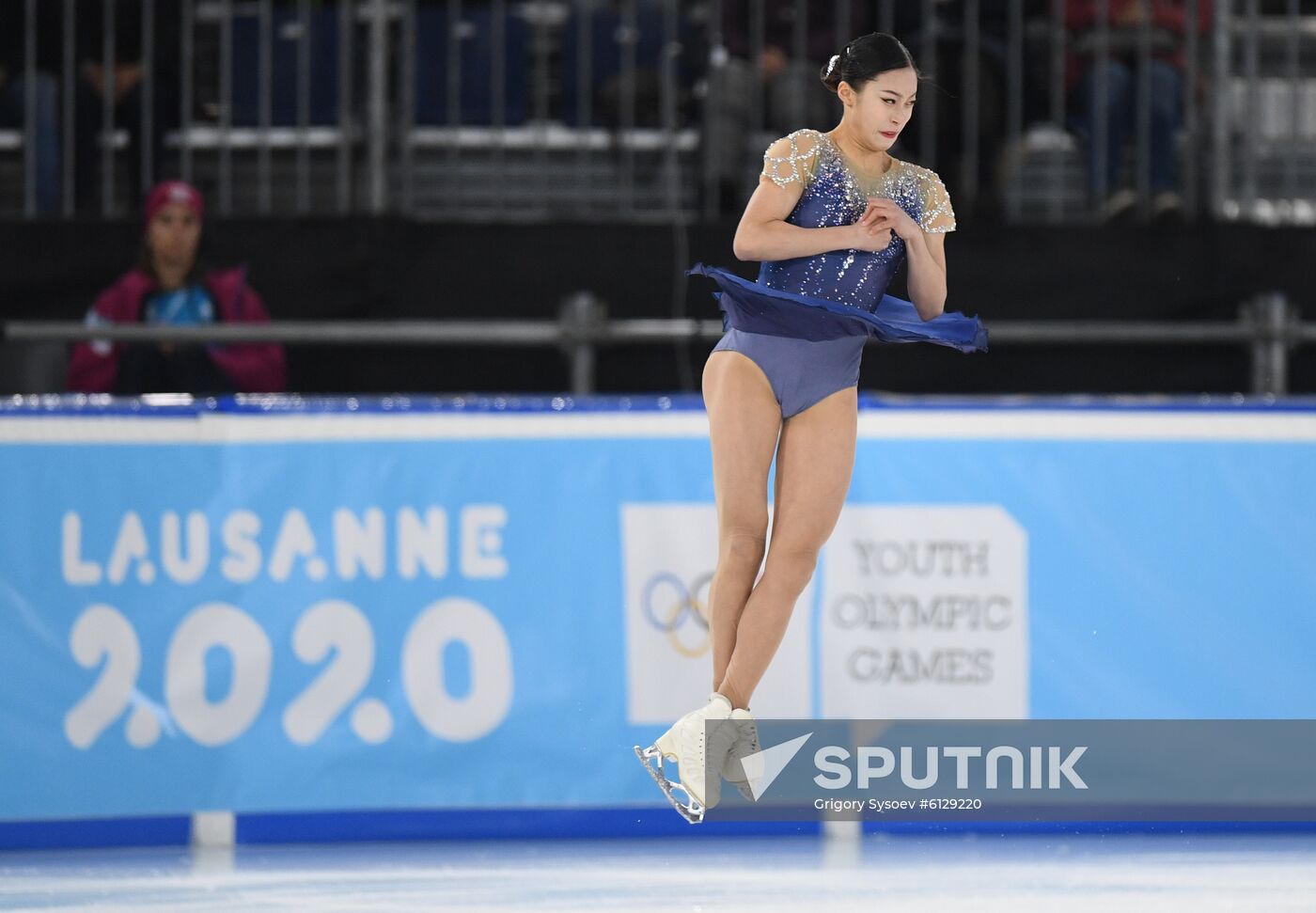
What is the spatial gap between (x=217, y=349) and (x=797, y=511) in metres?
4.16

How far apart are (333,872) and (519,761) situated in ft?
2.76

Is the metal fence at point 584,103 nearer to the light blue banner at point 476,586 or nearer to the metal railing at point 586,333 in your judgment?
the metal railing at point 586,333

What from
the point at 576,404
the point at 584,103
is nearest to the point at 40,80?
the point at 584,103

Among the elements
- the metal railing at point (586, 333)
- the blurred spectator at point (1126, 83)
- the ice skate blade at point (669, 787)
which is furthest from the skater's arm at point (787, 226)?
the blurred spectator at point (1126, 83)

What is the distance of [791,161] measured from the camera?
13.6ft

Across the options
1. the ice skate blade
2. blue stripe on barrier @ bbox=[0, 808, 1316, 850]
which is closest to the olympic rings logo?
blue stripe on barrier @ bbox=[0, 808, 1316, 850]

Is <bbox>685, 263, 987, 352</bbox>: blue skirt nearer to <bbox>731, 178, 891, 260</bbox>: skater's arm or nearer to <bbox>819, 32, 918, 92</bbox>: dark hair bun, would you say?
<bbox>731, 178, 891, 260</bbox>: skater's arm

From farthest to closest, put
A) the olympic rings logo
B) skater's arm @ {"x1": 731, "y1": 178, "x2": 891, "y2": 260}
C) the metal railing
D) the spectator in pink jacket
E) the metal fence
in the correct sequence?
the metal fence, the spectator in pink jacket, the metal railing, the olympic rings logo, skater's arm @ {"x1": 731, "y1": 178, "x2": 891, "y2": 260}

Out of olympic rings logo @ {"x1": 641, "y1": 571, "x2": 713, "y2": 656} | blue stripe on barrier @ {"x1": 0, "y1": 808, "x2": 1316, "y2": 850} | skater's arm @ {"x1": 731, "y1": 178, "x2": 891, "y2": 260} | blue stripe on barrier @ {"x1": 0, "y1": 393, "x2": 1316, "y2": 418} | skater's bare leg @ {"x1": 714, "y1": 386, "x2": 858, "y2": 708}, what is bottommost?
blue stripe on barrier @ {"x1": 0, "y1": 808, "x2": 1316, "y2": 850}

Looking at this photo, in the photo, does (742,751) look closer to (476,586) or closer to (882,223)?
(882,223)

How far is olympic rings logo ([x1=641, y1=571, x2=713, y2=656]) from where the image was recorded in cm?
615

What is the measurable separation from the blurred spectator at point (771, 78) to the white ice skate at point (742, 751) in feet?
13.6

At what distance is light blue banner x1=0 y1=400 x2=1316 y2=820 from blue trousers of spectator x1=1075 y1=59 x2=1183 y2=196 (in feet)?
7.39

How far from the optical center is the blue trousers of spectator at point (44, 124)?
26.4ft
